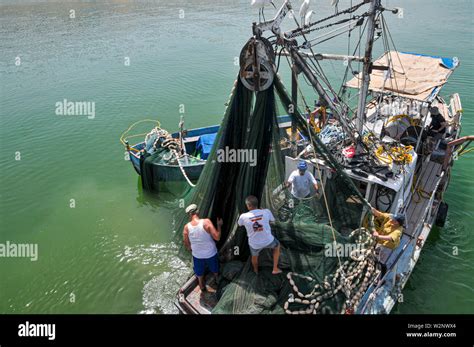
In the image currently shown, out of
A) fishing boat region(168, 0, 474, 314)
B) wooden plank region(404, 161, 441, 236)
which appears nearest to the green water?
wooden plank region(404, 161, 441, 236)

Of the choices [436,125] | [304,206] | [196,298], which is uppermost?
[436,125]

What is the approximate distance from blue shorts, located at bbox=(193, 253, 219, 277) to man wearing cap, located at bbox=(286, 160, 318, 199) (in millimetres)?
2044

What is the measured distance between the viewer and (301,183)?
21.7 ft

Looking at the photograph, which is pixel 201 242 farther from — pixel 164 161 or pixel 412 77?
pixel 412 77

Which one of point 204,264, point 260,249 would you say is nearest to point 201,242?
point 204,264

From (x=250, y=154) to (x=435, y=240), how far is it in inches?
245

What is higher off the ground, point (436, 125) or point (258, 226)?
point (436, 125)

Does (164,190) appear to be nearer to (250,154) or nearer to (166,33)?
(250,154)

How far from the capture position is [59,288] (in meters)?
8.11

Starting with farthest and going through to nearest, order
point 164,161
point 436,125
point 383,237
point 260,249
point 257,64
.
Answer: point 164,161 → point 436,125 → point 383,237 → point 260,249 → point 257,64

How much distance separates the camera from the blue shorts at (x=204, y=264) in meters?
5.75

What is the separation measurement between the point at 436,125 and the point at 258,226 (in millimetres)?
7478

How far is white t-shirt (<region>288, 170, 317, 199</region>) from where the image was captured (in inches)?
260

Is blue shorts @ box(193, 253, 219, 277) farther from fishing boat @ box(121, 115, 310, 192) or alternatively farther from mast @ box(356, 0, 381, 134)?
fishing boat @ box(121, 115, 310, 192)
